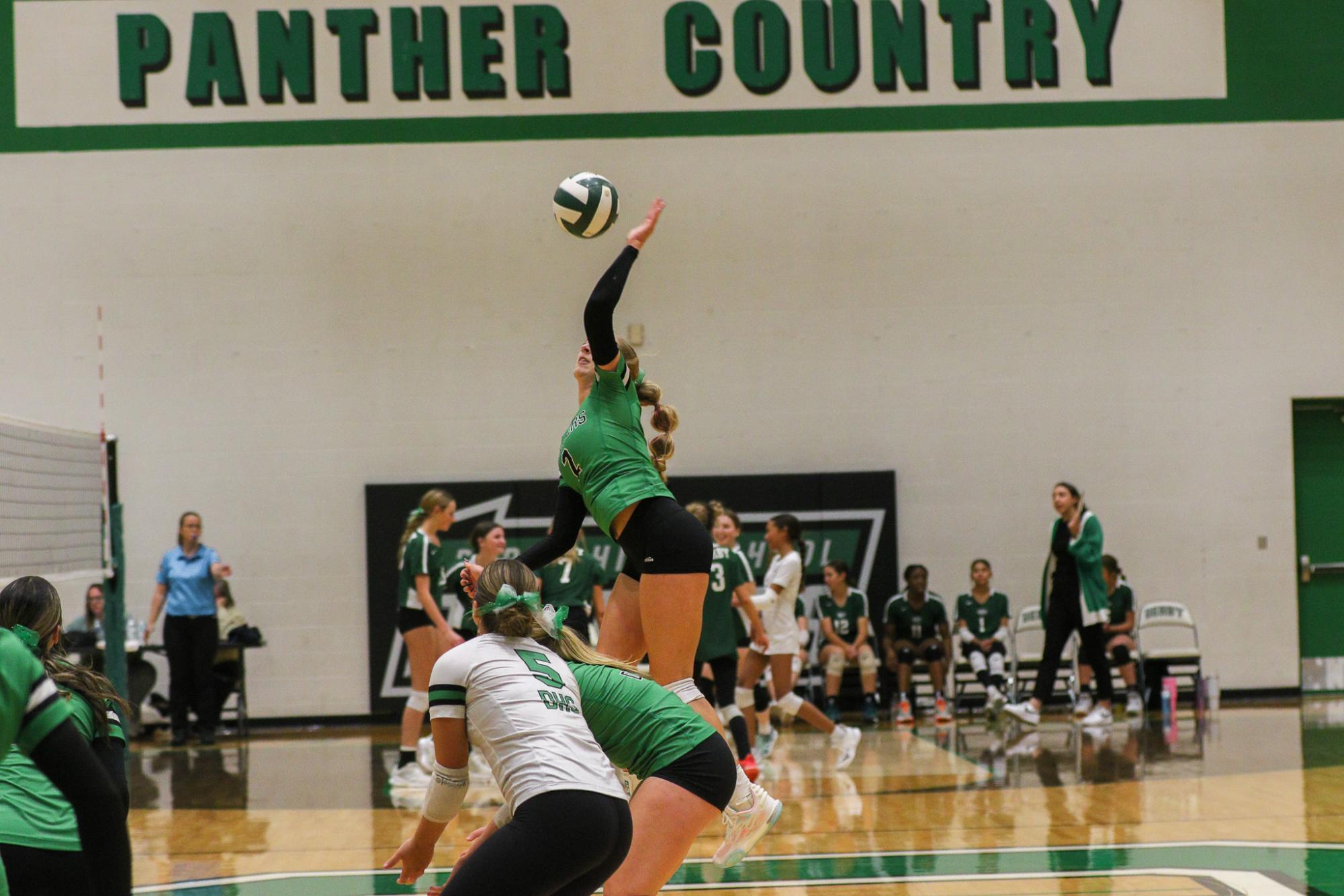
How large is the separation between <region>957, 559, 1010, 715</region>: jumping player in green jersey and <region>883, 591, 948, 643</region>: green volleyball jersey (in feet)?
0.80

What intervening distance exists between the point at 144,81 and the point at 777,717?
8473 mm

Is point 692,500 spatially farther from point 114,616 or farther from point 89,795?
point 89,795

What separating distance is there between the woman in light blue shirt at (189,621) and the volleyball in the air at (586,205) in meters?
7.70

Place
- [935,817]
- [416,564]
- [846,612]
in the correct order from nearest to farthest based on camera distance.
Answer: [935,817]
[416,564]
[846,612]

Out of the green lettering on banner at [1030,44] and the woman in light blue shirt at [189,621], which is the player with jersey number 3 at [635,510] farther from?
the green lettering on banner at [1030,44]

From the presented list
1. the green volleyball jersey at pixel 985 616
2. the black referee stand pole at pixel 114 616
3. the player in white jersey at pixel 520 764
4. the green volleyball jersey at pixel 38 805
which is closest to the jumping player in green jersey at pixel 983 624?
the green volleyball jersey at pixel 985 616

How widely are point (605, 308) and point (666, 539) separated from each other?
842mm

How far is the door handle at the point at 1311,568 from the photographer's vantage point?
13.3 meters

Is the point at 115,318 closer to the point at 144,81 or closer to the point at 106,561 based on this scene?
the point at 144,81

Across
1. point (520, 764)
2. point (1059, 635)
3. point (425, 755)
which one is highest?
point (520, 764)

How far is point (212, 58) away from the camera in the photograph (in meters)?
13.0

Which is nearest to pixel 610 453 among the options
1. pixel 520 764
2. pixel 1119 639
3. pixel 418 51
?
pixel 520 764

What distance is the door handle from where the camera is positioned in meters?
13.3

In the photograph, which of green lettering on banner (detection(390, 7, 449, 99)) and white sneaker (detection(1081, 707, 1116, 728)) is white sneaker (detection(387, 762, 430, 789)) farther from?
green lettering on banner (detection(390, 7, 449, 99))
